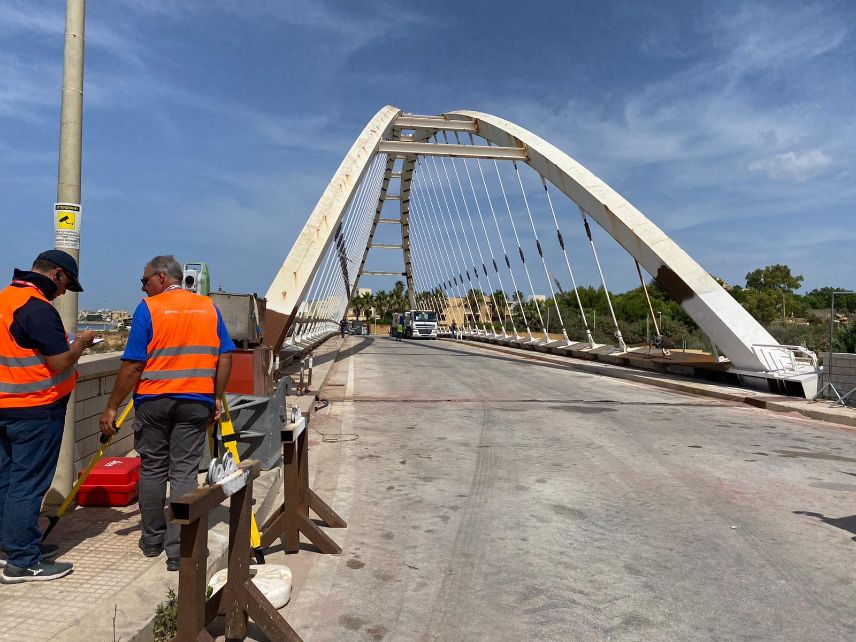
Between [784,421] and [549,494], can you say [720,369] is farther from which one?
[549,494]

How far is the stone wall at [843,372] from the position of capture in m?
12.4

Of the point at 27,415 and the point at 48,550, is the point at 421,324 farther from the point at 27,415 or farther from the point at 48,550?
the point at 27,415

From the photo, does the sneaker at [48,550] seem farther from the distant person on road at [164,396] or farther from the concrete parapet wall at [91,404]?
the concrete parapet wall at [91,404]

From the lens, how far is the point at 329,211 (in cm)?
1816

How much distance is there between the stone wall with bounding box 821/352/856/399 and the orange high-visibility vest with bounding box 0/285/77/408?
1340 centimetres

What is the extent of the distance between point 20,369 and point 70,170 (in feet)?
6.10

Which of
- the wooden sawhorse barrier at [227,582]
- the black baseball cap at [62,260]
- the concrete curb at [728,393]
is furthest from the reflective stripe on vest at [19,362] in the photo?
the concrete curb at [728,393]

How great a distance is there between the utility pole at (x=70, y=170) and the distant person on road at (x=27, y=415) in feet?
3.50

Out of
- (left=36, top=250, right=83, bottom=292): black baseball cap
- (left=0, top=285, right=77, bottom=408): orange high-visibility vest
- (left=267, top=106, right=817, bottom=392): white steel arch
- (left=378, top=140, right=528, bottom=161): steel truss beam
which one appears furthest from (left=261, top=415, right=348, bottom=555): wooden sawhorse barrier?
(left=378, top=140, right=528, bottom=161): steel truss beam

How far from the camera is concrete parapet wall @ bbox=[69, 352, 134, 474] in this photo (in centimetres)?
523

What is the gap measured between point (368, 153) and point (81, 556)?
19976 millimetres

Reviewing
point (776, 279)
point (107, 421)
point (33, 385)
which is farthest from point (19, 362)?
point (776, 279)

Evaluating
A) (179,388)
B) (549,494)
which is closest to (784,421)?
(549,494)

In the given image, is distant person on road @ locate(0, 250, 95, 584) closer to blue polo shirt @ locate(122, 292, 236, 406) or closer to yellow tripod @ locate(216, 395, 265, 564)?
blue polo shirt @ locate(122, 292, 236, 406)
